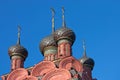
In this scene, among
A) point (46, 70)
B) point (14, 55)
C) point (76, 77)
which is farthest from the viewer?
point (14, 55)

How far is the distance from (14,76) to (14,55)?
2.33 m

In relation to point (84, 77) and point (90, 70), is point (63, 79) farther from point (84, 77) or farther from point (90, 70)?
point (90, 70)

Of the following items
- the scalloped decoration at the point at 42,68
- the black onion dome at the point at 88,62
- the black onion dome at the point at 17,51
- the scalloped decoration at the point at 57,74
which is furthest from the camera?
the black onion dome at the point at 88,62

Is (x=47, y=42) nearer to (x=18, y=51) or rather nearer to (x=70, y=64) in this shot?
(x=18, y=51)

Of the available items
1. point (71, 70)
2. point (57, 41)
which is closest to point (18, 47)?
point (57, 41)

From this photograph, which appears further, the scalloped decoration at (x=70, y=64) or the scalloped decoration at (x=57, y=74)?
the scalloped decoration at (x=70, y=64)

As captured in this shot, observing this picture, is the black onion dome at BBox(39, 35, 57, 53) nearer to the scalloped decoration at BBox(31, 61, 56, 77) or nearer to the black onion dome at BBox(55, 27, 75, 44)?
the black onion dome at BBox(55, 27, 75, 44)

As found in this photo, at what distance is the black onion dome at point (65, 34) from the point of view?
27703mm

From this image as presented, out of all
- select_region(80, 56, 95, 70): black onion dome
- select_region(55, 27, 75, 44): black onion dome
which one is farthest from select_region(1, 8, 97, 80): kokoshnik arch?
select_region(80, 56, 95, 70): black onion dome

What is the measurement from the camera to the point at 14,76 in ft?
89.6

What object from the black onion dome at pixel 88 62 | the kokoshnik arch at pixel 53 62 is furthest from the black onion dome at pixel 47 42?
the black onion dome at pixel 88 62

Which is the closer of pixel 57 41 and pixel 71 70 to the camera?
pixel 71 70

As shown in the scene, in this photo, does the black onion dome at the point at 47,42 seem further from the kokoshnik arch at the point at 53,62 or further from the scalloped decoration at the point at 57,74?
the scalloped decoration at the point at 57,74

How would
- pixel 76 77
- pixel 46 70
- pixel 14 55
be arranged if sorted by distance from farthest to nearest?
pixel 14 55, pixel 46 70, pixel 76 77
